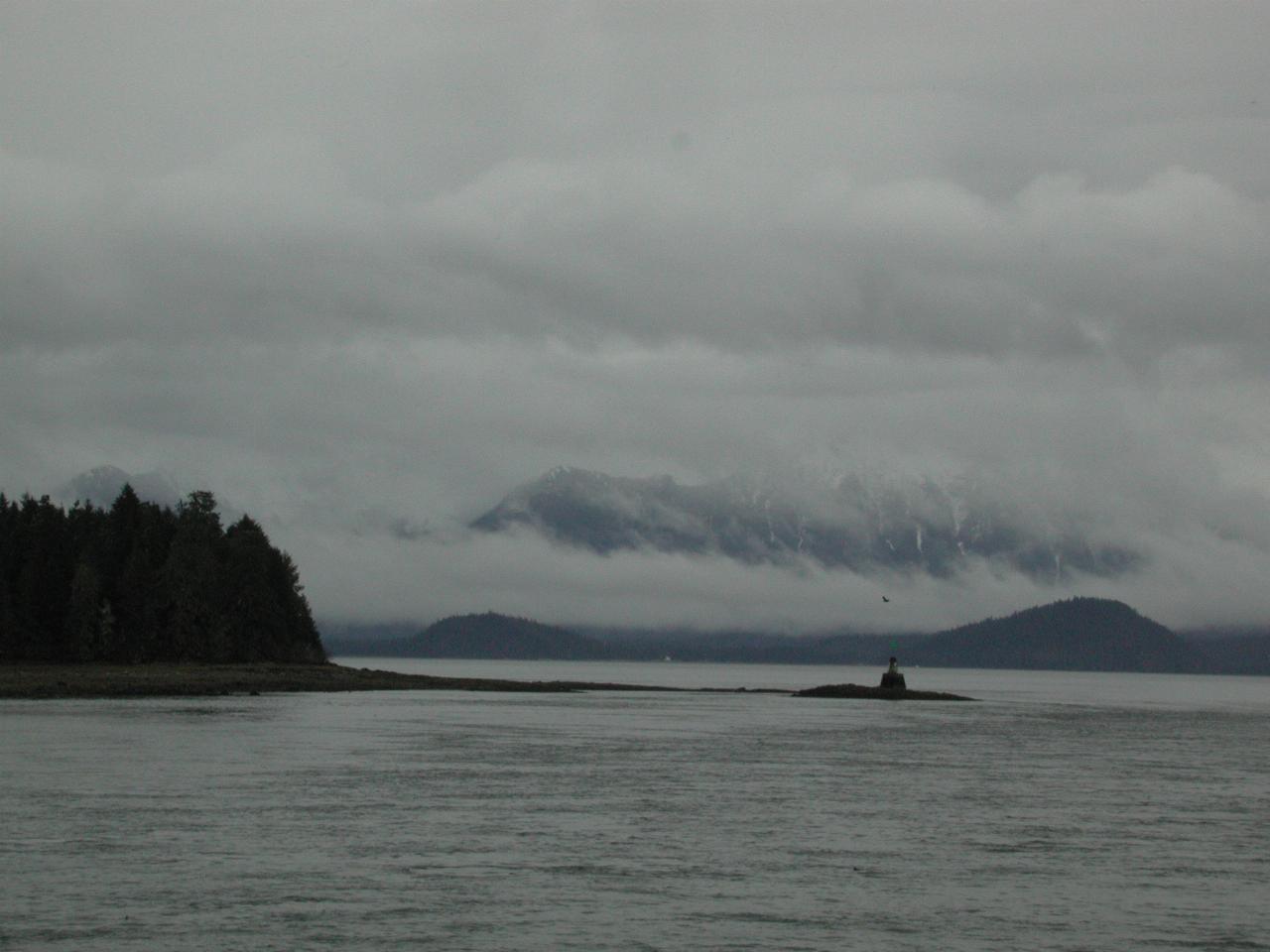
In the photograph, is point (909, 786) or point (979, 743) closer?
point (909, 786)

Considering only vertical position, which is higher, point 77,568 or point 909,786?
point 77,568

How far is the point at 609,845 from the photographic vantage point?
57.5 m

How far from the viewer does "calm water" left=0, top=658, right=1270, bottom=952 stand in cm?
4256

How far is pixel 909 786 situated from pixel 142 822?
38.8m

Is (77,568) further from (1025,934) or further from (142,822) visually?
(1025,934)

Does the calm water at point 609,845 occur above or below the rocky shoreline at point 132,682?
below

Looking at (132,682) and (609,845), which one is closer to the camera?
(609,845)

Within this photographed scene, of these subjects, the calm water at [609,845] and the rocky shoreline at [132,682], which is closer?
the calm water at [609,845]

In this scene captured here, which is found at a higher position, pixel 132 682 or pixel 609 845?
pixel 132 682

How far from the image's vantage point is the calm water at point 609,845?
4256cm

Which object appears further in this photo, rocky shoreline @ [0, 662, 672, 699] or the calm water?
rocky shoreline @ [0, 662, 672, 699]

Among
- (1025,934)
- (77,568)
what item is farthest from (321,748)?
(77,568)

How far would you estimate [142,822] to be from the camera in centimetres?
6050

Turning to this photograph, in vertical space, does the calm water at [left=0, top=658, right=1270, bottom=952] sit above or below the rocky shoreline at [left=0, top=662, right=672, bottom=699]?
below
